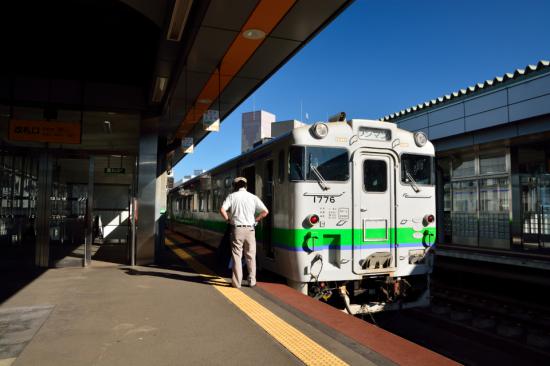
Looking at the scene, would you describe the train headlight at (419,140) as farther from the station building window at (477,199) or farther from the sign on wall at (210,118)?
the station building window at (477,199)

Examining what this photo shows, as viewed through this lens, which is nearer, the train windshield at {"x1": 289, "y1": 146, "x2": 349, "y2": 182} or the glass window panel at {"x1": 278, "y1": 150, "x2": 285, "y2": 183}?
the train windshield at {"x1": 289, "y1": 146, "x2": 349, "y2": 182}

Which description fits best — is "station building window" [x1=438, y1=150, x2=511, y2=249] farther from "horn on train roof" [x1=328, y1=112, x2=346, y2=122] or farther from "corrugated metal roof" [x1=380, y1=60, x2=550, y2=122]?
"horn on train roof" [x1=328, y1=112, x2=346, y2=122]

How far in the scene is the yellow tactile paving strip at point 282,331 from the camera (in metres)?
3.41

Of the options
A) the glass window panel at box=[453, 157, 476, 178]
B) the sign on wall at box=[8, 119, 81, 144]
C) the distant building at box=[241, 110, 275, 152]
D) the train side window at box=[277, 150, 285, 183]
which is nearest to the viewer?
the train side window at box=[277, 150, 285, 183]

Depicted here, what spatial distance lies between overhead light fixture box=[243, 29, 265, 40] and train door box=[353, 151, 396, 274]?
2256 mm

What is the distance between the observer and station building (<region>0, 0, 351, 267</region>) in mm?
5547

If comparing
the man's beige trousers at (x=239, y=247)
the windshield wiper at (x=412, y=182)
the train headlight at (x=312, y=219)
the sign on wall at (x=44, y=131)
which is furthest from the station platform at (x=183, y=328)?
the sign on wall at (x=44, y=131)

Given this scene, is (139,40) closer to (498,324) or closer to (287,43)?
(287,43)

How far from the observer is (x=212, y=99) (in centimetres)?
925

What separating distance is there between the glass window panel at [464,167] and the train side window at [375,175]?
9.45 m

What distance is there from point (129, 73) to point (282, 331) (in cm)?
695

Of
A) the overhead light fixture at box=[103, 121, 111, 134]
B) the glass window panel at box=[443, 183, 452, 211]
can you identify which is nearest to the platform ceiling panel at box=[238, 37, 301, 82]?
the overhead light fixture at box=[103, 121, 111, 134]

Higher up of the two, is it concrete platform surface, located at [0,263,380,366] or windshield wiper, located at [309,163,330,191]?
windshield wiper, located at [309,163,330,191]

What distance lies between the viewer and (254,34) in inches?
231
